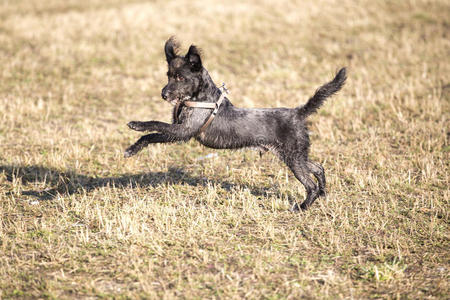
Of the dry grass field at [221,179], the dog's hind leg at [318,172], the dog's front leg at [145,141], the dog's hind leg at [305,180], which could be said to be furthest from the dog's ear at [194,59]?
the dog's hind leg at [318,172]

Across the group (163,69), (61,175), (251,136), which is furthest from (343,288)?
(163,69)

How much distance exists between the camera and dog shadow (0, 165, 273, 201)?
7721 mm

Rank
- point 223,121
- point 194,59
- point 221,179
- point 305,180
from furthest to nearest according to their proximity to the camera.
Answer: point 221,179, point 305,180, point 223,121, point 194,59

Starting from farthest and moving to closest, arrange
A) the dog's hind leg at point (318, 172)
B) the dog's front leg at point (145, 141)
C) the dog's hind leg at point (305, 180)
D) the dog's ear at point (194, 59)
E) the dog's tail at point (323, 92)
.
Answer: the dog's hind leg at point (318, 172) < the dog's hind leg at point (305, 180) < the dog's tail at point (323, 92) < the dog's front leg at point (145, 141) < the dog's ear at point (194, 59)

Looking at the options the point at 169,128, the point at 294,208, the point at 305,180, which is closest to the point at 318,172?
the point at 305,180

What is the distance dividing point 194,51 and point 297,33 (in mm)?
13720

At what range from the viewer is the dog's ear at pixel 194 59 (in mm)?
6218

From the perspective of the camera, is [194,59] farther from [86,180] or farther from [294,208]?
[86,180]

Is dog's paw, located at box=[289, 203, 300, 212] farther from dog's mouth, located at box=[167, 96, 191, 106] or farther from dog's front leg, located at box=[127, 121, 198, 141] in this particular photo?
dog's mouth, located at box=[167, 96, 191, 106]

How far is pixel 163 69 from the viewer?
619 inches

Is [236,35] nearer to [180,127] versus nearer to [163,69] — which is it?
[163,69]

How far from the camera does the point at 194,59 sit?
6309mm

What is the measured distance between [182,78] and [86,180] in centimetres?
298

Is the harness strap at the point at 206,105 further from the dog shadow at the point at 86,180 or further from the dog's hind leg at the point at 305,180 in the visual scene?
the dog shadow at the point at 86,180
